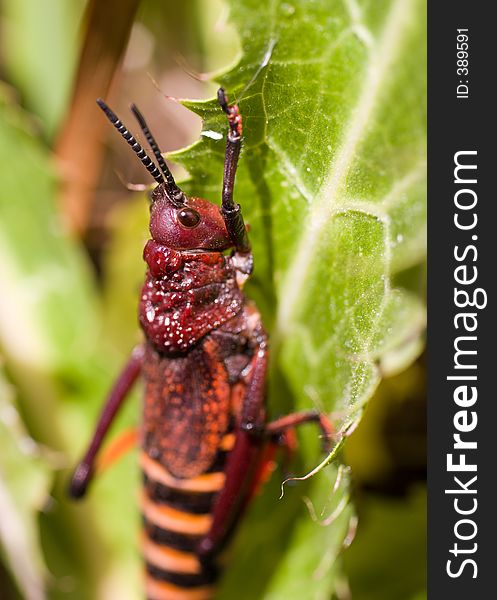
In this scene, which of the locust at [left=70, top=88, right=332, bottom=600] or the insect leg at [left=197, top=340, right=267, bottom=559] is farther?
the insect leg at [left=197, top=340, right=267, bottom=559]

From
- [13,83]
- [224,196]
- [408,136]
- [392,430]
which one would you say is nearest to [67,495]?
[392,430]

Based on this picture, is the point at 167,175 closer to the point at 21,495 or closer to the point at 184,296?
the point at 184,296

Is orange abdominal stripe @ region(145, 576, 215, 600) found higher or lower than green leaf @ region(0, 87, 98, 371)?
lower

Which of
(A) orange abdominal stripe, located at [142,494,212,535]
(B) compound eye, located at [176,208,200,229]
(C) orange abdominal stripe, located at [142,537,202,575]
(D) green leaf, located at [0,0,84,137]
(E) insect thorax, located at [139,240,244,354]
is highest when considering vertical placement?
(D) green leaf, located at [0,0,84,137]

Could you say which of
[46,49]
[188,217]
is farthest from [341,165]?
[46,49]

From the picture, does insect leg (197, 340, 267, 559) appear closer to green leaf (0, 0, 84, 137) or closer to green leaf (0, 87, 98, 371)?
green leaf (0, 87, 98, 371)

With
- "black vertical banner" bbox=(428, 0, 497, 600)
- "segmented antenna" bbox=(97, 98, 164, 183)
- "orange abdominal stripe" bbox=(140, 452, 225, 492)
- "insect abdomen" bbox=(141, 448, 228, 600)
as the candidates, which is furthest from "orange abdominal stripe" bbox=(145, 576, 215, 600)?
"segmented antenna" bbox=(97, 98, 164, 183)

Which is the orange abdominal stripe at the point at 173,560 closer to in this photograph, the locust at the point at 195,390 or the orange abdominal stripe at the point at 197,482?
the locust at the point at 195,390

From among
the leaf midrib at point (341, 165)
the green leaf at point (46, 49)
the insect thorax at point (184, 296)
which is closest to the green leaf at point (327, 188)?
the leaf midrib at point (341, 165)
